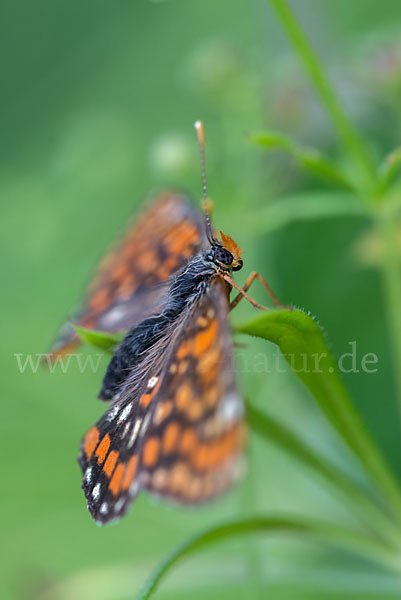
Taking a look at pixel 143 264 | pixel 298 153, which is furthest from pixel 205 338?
pixel 143 264

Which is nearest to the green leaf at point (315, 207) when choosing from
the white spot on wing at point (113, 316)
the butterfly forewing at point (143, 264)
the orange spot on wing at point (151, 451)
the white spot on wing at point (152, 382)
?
the butterfly forewing at point (143, 264)

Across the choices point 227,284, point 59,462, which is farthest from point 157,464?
point 59,462

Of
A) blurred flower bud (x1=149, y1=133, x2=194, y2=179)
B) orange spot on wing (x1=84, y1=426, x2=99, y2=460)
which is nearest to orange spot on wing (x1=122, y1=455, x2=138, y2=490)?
orange spot on wing (x1=84, y1=426, x2=99, y2=460)

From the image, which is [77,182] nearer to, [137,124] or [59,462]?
[137,124]

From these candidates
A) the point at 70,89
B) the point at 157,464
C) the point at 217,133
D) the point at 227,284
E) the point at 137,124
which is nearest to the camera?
the point at 157,464

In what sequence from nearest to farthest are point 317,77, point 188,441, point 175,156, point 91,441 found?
point 188,441, point 91,441, point 317,77, point 175,156

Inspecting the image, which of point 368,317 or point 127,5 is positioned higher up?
point 127,5

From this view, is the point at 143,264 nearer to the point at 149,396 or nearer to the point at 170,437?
the point at 149,396
